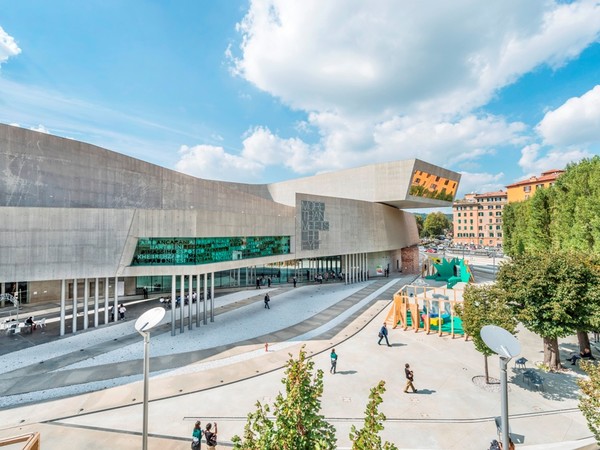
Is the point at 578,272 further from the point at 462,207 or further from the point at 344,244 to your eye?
the point at 462,207

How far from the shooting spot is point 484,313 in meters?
13.5

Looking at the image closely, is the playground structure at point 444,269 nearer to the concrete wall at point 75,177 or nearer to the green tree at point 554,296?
the green tree at point 554,296

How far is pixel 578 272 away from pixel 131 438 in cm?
1926

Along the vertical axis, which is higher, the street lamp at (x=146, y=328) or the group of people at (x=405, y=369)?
the street lamp at (x=146, y=328)

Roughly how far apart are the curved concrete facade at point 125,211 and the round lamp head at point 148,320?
13857 millimetres

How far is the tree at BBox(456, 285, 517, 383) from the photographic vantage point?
504 inches

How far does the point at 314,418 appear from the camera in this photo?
4.66m

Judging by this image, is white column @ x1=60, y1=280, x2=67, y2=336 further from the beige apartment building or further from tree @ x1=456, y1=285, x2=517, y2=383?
the beige apartment building

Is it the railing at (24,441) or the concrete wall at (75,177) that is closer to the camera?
the railing at (24,441)

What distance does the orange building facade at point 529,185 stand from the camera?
7412 centimetres

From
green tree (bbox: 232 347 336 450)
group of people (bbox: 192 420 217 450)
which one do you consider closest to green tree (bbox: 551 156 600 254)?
green tree (bbox: 232 347 336 450)

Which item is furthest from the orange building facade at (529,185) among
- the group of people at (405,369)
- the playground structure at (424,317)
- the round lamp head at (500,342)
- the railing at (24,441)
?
the railing at (24,441)

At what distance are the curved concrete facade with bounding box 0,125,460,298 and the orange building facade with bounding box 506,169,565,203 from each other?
4916 centimetres

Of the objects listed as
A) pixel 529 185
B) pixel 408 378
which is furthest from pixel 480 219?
pixel 408 378
